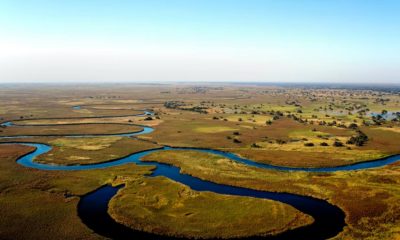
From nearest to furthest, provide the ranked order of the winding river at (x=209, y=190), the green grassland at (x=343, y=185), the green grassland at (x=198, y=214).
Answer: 1. the winding river at (x=209, y=190)
2. the green grassland at (x=198, y=214)
3. the green grassland at (x=343, y=185)

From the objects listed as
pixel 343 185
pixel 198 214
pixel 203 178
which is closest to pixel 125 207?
pixel 198 214

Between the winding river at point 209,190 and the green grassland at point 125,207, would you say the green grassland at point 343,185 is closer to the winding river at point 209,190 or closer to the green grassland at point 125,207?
the winding river at point 209,190

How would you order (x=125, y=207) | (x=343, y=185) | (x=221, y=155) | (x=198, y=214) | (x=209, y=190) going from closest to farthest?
(x=198, y=214) < (x=125, y=207) < (x=209, y=190) < (x=343, y=185) < (x=221, y=155)

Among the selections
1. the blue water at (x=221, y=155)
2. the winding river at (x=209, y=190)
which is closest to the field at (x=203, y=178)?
the winding river at (x=209, y=190)

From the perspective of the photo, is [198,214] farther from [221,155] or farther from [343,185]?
[221,155]

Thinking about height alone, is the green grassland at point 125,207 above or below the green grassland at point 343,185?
below

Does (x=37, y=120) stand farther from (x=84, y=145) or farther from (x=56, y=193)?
(x=56, y=193)

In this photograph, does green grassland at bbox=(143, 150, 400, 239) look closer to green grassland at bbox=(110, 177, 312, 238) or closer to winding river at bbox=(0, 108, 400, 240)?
winding river at bbox=(0, 108, 400, 240)

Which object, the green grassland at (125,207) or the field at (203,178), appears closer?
the green grassland at (125,207)
